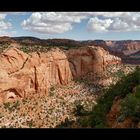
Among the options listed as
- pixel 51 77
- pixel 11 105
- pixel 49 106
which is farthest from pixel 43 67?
pixel 49 106

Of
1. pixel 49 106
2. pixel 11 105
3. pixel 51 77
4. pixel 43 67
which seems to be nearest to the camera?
pixel 49 106

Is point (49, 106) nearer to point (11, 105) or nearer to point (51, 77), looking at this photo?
point (11, 105)

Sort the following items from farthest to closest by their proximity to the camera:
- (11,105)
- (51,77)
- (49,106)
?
(51,77) < (11,105) < (49,106)

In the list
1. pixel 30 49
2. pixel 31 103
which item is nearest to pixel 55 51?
pixel 30 49

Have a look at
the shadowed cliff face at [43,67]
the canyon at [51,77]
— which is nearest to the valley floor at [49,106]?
the canyon at [51,77]

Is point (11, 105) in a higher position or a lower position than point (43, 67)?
lower

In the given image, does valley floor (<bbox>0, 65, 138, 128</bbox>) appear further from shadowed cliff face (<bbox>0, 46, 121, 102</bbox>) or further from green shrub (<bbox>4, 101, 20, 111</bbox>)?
shadowed cliff face (<bbox>0, 46, 121, 102</bbox>)

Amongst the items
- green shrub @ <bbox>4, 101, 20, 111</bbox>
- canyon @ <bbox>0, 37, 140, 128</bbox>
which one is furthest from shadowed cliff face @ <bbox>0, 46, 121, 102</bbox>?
green shrub @ <bbox>4, 101, 20, 111</bbox>

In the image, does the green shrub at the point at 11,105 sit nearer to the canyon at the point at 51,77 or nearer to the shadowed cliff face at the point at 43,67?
the canyon at the point at 51,77
